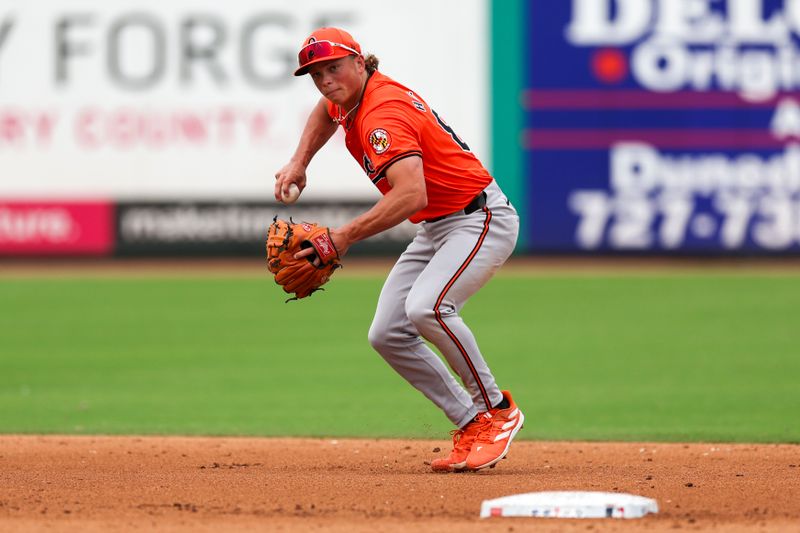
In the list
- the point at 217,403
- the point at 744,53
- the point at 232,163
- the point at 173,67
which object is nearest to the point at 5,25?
the point at 173,67

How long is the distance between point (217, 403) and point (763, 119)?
37.7 ft

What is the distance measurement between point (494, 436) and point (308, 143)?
170 centimetres

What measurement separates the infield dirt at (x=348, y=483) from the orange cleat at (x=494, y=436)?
0.26ft

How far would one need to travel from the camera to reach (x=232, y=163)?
19391 millimetres

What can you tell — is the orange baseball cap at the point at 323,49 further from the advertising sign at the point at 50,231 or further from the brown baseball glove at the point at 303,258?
the advertising sign at the point at 50,231

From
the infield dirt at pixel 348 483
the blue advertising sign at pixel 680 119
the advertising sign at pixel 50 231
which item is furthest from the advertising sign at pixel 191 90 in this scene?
the infield dirt at pixel 348 483

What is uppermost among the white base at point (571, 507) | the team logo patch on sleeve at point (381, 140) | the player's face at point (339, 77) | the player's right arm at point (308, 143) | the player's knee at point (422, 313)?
the player's face at point (339, 77)

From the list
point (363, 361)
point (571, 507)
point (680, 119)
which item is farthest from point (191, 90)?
point (571, 507)

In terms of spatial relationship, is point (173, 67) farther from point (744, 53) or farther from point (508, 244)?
point (508, 244)

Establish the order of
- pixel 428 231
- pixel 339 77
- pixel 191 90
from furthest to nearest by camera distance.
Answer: pixel 191 90, pixel 428 231, pixel 339 77

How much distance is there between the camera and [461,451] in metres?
6.43

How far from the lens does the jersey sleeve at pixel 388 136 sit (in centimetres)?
590

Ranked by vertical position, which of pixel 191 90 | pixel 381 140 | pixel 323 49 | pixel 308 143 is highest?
pixel 323 49

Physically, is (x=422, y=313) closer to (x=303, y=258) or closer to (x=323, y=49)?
(x=303, y=258)
